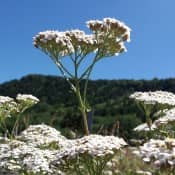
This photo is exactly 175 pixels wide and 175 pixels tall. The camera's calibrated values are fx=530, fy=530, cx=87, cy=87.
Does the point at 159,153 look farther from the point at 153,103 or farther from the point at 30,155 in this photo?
the point at 153,103

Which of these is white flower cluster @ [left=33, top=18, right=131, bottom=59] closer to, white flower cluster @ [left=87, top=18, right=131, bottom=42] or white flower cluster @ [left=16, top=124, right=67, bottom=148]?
white flower cluster @ [left=87, top=18, right=131, bottom=42]

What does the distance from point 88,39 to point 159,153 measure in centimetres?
528

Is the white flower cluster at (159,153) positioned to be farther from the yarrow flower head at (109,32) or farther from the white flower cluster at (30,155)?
the yarrow flower head at (109,32)

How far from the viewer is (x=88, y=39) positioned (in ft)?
29.4

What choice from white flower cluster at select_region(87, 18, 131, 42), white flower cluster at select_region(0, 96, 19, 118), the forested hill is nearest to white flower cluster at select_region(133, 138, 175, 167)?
white flower cluster at select_region(87, 18, 131, 42)

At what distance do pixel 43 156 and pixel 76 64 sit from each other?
259 centimetres

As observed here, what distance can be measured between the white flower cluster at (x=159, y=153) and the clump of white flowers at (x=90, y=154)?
4.99ft

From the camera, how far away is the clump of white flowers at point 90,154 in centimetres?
565

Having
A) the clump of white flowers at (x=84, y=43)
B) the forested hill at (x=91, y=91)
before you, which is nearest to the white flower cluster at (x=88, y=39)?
the clump of white flowers at (x=84, y=43)

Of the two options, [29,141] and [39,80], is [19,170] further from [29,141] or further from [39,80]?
[39,80]

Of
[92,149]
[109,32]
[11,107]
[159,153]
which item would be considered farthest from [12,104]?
[159,153]

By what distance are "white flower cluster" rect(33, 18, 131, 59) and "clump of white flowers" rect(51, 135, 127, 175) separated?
9.90 feet

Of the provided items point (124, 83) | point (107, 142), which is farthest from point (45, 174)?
point (124, 83)

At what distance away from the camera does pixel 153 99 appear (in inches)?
346
